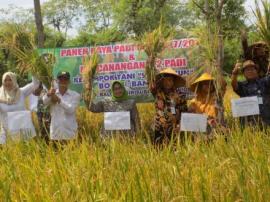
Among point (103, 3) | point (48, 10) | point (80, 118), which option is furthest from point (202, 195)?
point (48, 10)

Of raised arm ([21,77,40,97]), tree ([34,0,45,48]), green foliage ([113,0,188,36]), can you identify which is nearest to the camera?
raised arm ([21,77,40,97])

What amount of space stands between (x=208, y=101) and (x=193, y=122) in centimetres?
33

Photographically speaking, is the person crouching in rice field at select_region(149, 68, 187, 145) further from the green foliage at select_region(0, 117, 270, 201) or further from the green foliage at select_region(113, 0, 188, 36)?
the green foliage at select_region(113, 0, 188, 36)

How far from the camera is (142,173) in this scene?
8.89 ft

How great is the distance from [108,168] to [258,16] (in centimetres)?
178

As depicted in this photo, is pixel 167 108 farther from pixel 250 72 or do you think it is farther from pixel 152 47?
pixel 250 72

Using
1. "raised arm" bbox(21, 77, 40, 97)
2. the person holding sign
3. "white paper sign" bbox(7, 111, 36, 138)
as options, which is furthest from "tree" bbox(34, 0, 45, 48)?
the person holding sign

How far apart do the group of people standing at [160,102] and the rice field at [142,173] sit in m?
0.62

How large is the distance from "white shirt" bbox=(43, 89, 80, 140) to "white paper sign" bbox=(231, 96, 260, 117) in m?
1.51

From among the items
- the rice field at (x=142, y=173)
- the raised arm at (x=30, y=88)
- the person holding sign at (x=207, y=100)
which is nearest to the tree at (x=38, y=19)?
the raised arm at (x=30, y=88)

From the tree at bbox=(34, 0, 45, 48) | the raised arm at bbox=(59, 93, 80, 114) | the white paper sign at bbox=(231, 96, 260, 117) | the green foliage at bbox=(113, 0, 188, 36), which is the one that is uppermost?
the green foliage at bbox=(113, 0, 188, 36)

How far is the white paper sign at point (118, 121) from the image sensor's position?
171 inches

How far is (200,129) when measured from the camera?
3965mm

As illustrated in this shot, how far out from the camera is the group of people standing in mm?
4195
